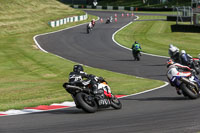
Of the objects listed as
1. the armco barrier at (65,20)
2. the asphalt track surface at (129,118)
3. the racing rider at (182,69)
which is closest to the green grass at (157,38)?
the armco barrier at (65,20)

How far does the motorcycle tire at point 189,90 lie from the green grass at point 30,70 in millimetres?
A: 3882

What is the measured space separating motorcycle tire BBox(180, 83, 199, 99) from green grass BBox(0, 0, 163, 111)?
3.88 meters

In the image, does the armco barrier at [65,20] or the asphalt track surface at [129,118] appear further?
the armco barrier at [65,20]

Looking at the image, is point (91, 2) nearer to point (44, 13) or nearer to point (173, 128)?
point (44, 13)

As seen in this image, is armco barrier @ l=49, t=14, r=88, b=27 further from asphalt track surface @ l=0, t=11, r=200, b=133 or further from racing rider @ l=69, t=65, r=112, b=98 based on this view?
racing rider @ l=69, t=65, r=112, b=98

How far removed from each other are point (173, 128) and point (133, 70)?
18232 mm

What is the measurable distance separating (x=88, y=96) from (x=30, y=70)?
17.6m

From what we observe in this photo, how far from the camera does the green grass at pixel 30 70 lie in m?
17.6

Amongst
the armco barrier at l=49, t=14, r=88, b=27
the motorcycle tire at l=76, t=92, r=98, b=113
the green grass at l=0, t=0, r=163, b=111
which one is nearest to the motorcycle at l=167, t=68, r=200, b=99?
the motorcycle tire at l=76, t=92, r=98, b=113

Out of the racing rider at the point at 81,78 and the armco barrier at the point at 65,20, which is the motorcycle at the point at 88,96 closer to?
the racing rider at the point at 81,78

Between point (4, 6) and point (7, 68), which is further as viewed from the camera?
point (4, 6)

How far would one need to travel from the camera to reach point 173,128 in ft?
31.7

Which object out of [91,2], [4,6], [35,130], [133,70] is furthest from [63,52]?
[91,2]

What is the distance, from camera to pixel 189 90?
1379 cm
